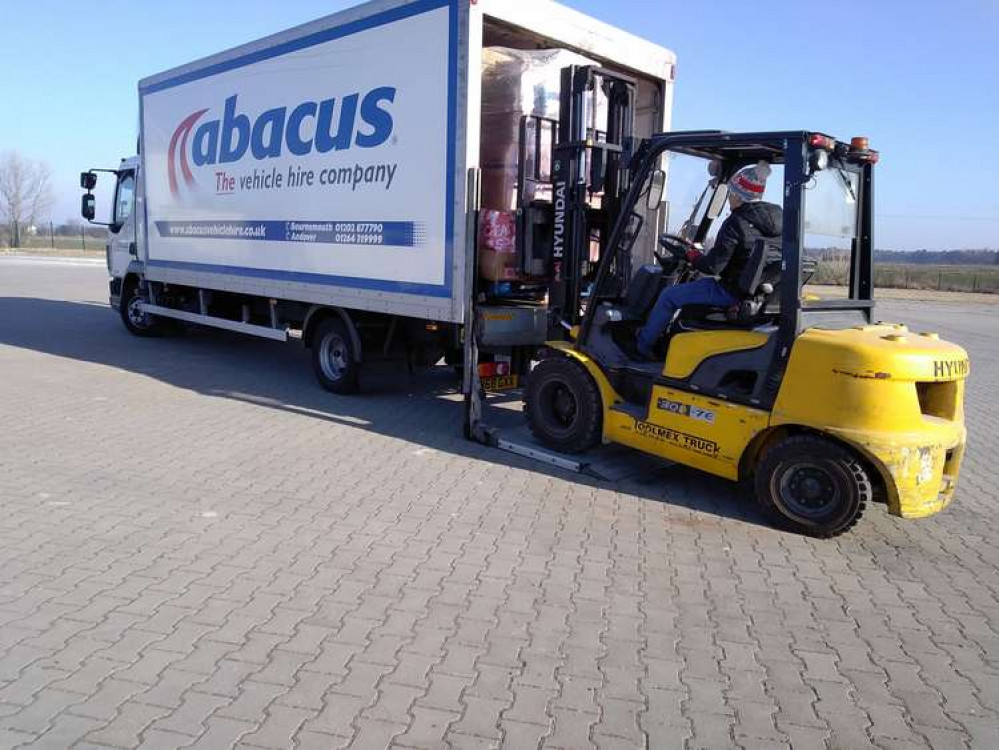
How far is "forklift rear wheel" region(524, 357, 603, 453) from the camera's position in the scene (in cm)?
619

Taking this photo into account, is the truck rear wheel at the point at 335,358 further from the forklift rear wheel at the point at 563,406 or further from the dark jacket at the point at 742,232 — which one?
the dark jacket at the point at 742,232

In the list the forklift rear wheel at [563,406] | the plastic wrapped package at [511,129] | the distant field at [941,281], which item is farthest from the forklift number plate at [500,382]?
the distant field at [941,281]

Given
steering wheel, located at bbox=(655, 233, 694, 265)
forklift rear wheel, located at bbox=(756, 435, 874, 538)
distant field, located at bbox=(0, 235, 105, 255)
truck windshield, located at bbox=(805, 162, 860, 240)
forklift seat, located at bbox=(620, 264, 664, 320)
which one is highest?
distant field, located at bbox=(0, 235, 105, 255)

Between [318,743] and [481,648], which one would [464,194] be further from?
[318,743]

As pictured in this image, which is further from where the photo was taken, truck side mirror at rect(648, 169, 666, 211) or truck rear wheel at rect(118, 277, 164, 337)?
truck rear wheel at rect(118, 277, 164, 337)

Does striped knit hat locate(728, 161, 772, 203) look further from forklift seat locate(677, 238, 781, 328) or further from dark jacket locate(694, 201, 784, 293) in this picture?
forklift seat locate(677, 238, 781, 328)

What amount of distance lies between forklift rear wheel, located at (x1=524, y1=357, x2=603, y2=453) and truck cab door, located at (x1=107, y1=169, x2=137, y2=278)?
861cm

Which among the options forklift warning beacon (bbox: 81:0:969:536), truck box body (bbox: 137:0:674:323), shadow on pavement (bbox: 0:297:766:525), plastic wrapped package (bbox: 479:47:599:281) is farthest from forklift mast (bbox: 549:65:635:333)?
shadow on pavement (bbox: 0:297:766:525)

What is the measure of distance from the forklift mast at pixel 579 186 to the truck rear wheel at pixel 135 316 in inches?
342

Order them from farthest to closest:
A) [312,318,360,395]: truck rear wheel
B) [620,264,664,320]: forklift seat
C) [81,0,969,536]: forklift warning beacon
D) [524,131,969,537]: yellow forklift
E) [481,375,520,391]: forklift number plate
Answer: [312,318,360,395]: truck rear wheel < [481,375,520,391]: forklift number plate < [620,264,664,320]: forklift seat < [81,0,969,536]: forklift warning beacon < [524,131,969,537]: yellow forklift

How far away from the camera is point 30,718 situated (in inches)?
112

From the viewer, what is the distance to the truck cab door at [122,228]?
497 inches

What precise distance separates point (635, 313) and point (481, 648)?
3496mm

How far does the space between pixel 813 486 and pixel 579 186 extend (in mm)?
3111
